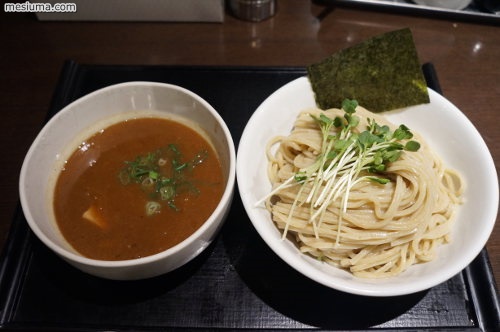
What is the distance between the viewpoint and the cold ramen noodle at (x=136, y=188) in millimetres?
1668

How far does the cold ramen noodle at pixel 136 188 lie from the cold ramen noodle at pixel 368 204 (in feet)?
1.13

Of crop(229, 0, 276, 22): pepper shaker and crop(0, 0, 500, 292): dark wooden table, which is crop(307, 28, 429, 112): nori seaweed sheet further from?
crop(229, 0, 276, 22): pepper shaker

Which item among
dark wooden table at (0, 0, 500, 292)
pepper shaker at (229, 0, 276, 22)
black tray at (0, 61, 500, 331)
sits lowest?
black tray at (0, 61, 500, 331)

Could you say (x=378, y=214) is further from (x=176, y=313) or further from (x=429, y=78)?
(x=429, y=78)

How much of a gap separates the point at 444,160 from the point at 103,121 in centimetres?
168

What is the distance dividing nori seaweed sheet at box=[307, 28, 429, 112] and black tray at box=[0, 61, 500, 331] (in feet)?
2.76

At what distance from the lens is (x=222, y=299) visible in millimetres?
1761

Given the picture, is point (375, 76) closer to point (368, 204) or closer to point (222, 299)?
point (368, 204)

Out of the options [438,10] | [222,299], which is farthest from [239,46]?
[222,299]

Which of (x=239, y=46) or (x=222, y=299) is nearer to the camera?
(x=222, y=299)

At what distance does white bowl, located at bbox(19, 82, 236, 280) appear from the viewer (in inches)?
59.7

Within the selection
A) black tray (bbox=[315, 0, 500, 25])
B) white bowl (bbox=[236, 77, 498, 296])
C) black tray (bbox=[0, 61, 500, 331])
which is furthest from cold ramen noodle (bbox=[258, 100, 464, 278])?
black tray (bbox=[315, 0, 500, 25])

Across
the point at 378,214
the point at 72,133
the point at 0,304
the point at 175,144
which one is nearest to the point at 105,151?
the point at 72,133

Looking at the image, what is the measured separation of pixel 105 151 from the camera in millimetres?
1957
